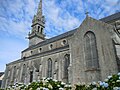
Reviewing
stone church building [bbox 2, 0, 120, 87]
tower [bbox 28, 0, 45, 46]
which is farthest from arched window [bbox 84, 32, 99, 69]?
tower [bbox 28, 0, 45, 46]

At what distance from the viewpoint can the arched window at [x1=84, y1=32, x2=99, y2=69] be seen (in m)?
16.2

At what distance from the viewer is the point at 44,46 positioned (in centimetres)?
3238

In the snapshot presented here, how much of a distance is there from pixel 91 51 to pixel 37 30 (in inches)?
1087

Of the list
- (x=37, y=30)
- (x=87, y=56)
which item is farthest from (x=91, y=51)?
(x=37, y=30)

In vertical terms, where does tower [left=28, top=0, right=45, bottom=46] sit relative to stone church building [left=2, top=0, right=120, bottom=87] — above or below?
above

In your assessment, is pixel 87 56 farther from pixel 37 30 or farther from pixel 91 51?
pixel 37 30

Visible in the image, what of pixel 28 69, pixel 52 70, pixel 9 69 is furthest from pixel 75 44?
pixel 9 69

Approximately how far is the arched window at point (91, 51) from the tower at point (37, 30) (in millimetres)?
24762

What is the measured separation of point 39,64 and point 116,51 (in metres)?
16.1

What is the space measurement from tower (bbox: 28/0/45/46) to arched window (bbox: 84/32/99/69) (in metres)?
24.8

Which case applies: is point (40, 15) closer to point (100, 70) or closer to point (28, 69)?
point (28, 69)

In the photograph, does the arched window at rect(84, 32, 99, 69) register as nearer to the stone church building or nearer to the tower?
the stone church building

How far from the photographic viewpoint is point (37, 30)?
4147 centimetres

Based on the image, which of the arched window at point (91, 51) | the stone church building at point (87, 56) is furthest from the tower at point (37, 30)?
the arched window at point (91, 51)
